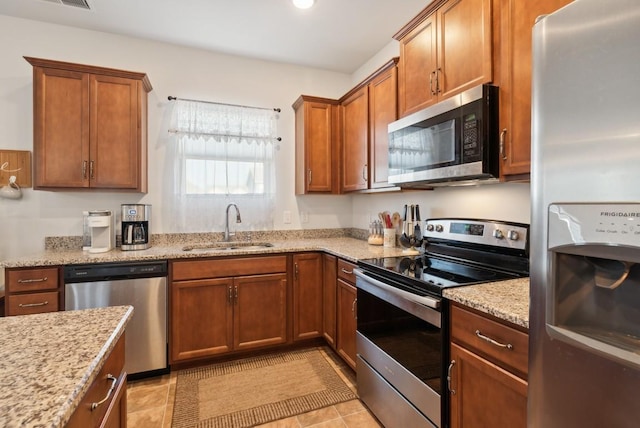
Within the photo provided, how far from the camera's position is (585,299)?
2.83 feet

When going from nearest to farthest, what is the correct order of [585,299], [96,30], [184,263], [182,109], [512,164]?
1. [585,299]
2. [512,164]
3. [184,263]
4. [96,30]
5. [182,109]

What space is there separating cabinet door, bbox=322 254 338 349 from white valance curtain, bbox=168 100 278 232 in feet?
2.88

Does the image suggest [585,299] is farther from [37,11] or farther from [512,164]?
[37,11]

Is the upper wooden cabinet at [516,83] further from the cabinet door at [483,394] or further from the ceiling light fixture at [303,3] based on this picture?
the ceiling light fixture at [303,3]

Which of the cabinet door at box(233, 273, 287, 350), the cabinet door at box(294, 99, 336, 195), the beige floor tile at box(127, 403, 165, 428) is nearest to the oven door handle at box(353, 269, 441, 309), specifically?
the cabinet door at box(233, 273, 287, 350)

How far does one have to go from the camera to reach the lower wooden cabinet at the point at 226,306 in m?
2.41

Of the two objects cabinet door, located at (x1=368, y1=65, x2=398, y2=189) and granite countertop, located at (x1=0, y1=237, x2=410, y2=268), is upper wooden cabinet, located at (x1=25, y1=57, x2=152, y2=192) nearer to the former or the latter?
granite countertop, located at (x1=0, y1=237, x2=410, y2=268)

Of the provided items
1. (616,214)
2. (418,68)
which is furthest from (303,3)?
(616,214)

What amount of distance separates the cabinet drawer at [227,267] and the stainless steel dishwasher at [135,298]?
125mm

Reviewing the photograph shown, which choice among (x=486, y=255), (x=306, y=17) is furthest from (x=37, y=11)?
(x=486, y=255)

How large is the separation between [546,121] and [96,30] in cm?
344

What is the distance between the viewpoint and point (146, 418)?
1.92 m

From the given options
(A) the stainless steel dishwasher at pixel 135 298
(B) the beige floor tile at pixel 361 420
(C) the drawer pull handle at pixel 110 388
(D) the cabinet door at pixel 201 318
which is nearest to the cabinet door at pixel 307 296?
(D) the cabinet door at pixel 201 318

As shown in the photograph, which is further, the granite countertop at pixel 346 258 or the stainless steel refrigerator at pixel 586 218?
the granite countertop at pixel 346 258
